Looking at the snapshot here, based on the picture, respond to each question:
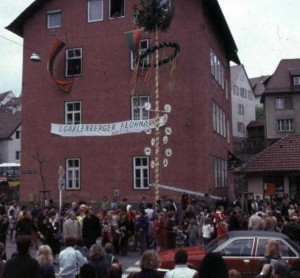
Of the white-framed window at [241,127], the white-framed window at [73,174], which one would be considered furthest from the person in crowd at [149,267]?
the white-framed window at [241,127]

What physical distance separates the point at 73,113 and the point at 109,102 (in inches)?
97.1

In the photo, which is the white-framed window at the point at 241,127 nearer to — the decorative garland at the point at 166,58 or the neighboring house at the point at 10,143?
the neighboring house at the point at 10,143

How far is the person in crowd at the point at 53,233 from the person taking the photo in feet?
54.1

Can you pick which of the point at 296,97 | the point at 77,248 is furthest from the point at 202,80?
the point at 296,97

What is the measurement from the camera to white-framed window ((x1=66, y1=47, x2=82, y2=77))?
31.3 meters

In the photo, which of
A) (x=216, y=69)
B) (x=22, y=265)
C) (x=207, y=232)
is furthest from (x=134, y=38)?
(x=22, y=265)

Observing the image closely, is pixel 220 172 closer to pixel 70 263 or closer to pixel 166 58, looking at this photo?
pixel 166 58

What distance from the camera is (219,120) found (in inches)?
1369

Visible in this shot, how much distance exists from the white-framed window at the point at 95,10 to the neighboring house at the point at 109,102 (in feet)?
0.21

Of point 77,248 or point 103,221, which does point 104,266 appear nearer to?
point 77,248

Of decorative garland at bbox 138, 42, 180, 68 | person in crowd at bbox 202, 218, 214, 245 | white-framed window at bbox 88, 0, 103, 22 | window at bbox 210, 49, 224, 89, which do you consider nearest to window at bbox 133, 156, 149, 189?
decorative garland at bbox 138, 42, 180, 68

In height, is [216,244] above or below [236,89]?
below

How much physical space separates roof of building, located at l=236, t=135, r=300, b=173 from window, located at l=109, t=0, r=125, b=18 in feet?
39.1

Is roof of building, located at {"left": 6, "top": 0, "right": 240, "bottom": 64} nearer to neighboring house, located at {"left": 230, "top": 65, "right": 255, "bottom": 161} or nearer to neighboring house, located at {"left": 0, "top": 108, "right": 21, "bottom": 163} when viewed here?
neighboring house, located at {"left": 0, "top": 108, "right": 21, "bottom": 163}
